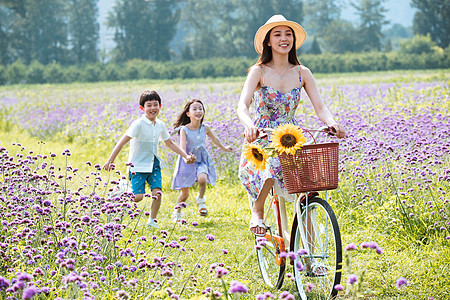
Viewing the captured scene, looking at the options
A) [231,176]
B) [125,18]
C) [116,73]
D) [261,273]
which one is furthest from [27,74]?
[261,273]

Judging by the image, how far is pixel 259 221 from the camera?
3.91 m

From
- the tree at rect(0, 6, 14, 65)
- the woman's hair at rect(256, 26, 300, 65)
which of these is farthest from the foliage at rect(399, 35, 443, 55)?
the woman's hair at rect(256, 26, 300, 65)

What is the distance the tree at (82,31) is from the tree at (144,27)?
3.16m

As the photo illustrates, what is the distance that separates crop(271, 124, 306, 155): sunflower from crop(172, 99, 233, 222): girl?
3.42 meters

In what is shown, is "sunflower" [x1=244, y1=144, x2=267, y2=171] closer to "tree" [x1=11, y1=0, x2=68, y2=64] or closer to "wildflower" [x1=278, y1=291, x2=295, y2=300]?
"wildflower" [x1=278, y1=291, x2=295, y2=300]

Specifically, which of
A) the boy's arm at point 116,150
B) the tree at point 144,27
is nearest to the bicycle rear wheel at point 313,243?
the boy's arm at point 116,150

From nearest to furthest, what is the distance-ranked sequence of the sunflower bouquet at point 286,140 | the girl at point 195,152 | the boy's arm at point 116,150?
the sunflower bouquet at point 286,140 → the boy's arm at point 116,150 → the girl at point 195,152

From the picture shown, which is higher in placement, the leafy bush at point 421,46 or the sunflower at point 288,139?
the leafy bush at point 421,46

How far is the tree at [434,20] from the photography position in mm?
65312

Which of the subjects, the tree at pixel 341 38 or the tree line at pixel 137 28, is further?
the tree at pixel 341 38

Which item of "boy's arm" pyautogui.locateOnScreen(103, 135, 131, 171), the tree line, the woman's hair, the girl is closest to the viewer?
the woman's hair

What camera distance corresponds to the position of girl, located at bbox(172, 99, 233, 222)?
22.2 feet

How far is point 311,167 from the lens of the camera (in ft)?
10.6

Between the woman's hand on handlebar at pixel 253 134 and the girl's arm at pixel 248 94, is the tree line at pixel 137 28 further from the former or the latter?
the woman's hand on handlebar at pixel 253 134
